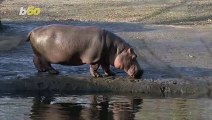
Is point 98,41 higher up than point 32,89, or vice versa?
point 98,41

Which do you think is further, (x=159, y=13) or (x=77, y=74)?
(x=159, y=13)

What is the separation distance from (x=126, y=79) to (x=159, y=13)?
1487cm

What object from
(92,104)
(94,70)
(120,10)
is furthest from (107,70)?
(120,10)

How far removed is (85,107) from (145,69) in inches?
136

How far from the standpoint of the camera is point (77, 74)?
11133 mm

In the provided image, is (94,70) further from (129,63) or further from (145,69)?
(145,69)

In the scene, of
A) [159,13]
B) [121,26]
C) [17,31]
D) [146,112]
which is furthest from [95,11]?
[146,112]

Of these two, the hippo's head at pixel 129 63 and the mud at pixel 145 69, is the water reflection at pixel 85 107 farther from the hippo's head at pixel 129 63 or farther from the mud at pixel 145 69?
the hippo's head at pixel 129 63

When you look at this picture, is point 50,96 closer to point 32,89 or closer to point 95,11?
point 32,89

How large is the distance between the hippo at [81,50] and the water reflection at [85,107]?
1.09 m

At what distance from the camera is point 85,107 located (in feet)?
28.9

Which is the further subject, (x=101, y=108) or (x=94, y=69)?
(x=94, y=69)

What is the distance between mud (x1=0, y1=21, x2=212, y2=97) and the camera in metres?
10.4

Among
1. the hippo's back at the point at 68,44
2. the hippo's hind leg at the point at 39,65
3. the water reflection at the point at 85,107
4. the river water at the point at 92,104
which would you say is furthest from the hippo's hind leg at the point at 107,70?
the water reflection at the point at 85,107
